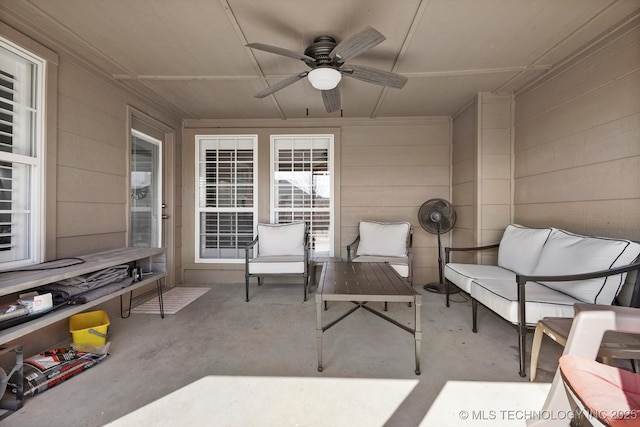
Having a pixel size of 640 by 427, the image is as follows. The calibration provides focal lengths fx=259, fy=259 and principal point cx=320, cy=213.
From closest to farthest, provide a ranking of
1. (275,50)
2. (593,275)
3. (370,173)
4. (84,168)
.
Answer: (593,275), (275,50), (84,168), (370,173)

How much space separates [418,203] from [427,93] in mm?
1496

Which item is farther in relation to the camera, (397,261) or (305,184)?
(305,184)

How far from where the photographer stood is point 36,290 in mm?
1773

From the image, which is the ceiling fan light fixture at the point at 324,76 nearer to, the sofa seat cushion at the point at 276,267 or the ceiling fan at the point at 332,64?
the ceiling fan at the point at 332,64

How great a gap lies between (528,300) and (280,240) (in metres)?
2.66

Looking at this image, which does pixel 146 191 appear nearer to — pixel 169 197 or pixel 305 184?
pixel 169 197

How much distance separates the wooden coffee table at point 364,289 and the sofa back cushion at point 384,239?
2.96 feet

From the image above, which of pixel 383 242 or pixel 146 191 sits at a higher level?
pixel 146 191

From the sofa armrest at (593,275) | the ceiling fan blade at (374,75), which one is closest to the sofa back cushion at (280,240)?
the ceiling fan blade at (374,75)

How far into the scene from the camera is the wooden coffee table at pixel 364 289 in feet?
5.56

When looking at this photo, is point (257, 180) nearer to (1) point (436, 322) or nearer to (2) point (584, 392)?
(1) point (436, 322)

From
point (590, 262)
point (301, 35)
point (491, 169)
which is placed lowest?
point (590, 262)

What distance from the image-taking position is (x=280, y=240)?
11.6 ft

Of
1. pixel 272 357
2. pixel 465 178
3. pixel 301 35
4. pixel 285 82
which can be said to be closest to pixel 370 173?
pixel 465 178
